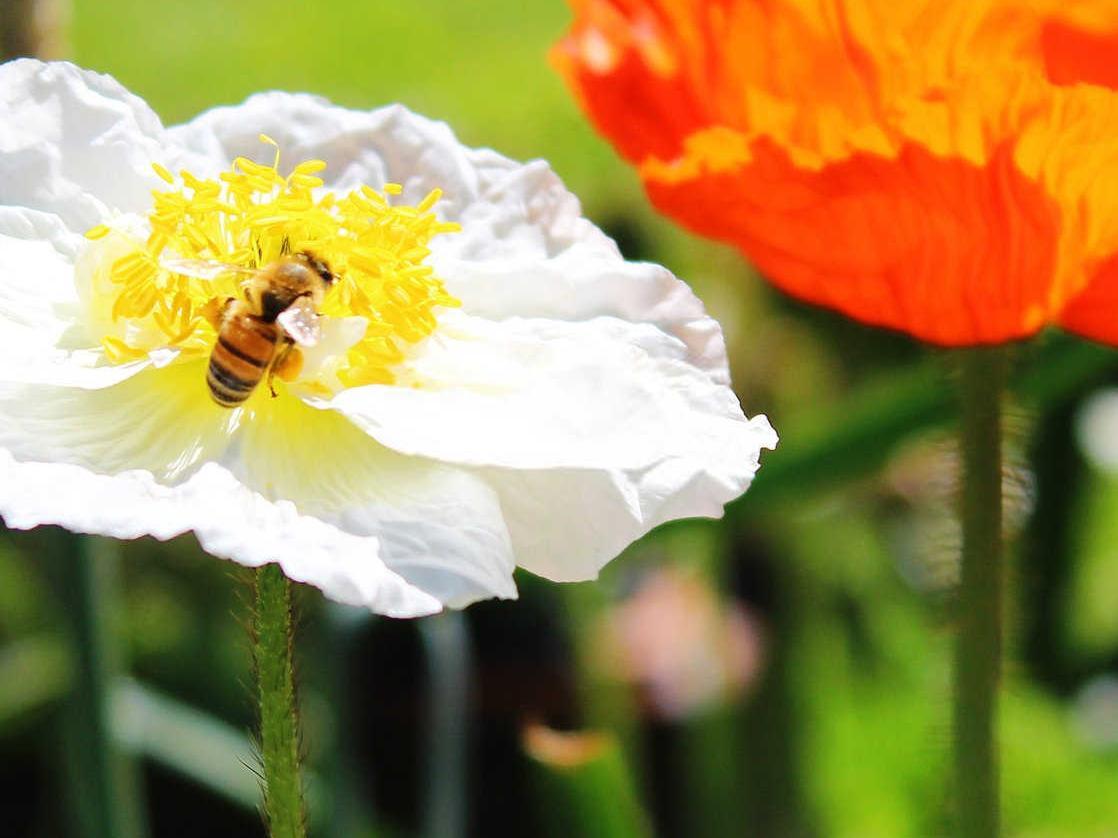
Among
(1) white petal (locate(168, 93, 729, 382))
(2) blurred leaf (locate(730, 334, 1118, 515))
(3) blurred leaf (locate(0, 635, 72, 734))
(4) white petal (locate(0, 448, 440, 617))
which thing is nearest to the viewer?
(4) white petal (locate(0, 448, 440, 617))

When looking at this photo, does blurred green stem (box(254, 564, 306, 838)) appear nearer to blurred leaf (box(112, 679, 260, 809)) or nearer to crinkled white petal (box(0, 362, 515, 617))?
crinkled white petal (box(0, 362, 515, 617))

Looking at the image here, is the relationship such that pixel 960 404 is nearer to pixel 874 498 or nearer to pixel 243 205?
pixel 243 205

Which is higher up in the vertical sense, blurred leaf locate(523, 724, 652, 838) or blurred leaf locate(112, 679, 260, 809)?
blurred leaf locate(523, 724, 652, 838)

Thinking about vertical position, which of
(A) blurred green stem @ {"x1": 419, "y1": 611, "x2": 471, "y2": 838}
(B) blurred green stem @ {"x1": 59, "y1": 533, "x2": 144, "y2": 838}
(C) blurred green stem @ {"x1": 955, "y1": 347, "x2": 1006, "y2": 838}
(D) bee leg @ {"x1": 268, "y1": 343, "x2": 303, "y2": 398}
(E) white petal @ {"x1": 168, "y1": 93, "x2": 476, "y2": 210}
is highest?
(E) white petal @ {"x1": 168, "y1": 93, "x2": 476, "y2": 210}

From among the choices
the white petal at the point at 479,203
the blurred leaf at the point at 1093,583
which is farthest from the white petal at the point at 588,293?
the blurred leaf at the point at 1093,583

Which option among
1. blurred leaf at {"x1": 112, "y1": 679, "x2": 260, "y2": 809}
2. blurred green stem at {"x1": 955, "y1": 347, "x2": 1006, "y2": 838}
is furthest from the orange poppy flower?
blurred leaf at {"x1": 112, "y1": 679, "x2": 260, "y2": 809}

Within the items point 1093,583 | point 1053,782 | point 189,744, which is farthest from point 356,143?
point 1093,583

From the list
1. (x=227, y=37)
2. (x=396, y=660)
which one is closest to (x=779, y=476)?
(x=396, y=660)
